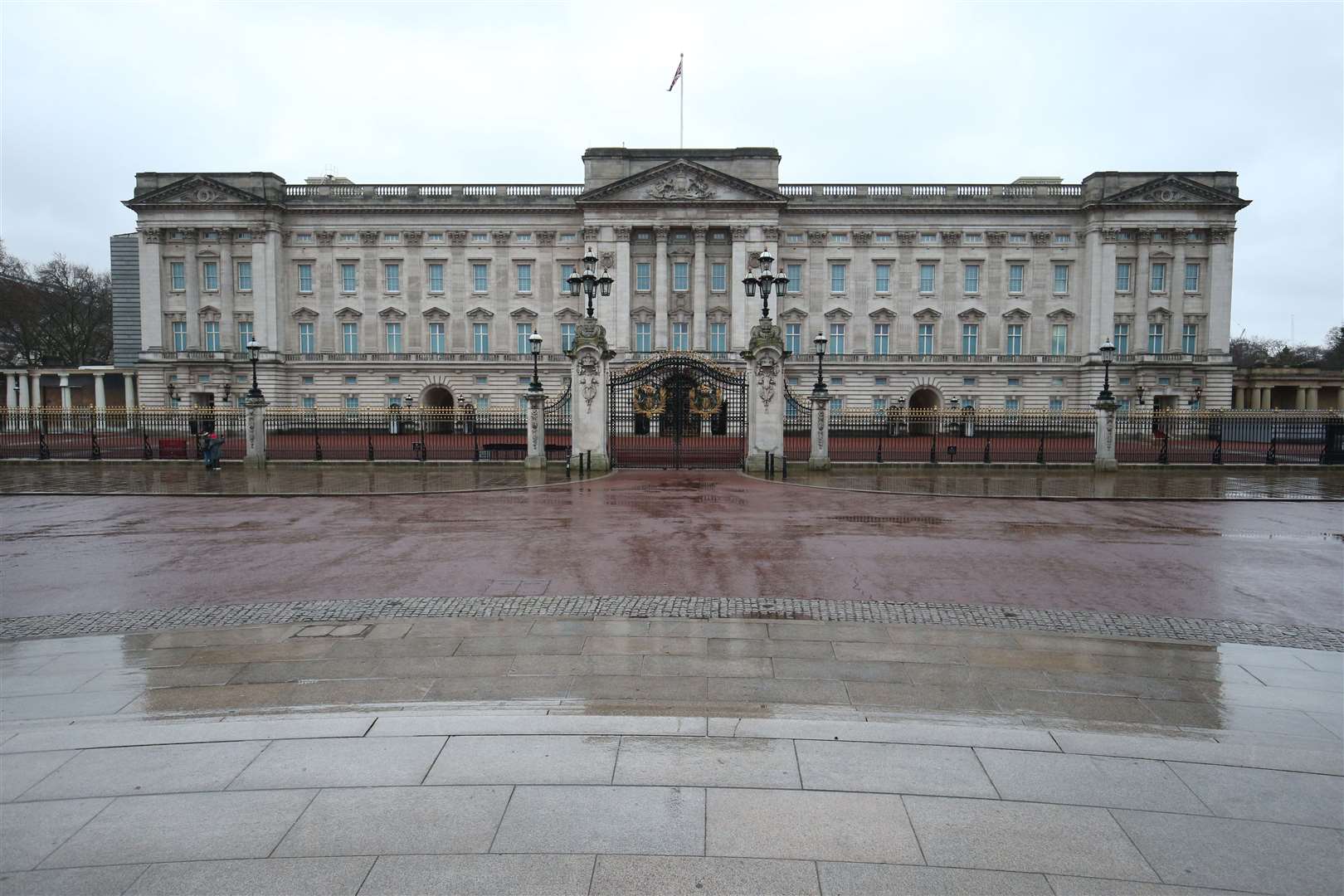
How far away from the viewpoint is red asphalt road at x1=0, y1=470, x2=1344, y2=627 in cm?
897

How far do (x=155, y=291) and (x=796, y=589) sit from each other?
2377 inches

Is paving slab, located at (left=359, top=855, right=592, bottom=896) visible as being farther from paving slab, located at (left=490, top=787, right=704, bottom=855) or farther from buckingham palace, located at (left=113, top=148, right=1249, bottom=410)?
buckingham palace, located at (left=113, top=148, right=1249, bottom=410)

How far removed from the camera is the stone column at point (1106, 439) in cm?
2456

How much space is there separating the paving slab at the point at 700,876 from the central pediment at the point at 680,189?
52.2 m

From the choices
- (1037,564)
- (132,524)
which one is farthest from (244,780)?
(132,524)

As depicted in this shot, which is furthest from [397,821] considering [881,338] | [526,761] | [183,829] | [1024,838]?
[881,338]

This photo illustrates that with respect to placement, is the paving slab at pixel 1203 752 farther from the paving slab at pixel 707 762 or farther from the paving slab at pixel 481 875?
the paving slab at pixel 481 875

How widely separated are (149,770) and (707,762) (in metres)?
3.41

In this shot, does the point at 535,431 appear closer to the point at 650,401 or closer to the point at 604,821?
the point at 650,401

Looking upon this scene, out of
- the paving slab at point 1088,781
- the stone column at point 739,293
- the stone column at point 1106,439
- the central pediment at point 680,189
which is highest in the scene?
the central pediment at point 680,189

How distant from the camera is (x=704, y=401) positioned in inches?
980

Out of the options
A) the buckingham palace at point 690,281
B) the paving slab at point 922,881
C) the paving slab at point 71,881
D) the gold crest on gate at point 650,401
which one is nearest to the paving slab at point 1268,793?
the paving slab at point 922,881

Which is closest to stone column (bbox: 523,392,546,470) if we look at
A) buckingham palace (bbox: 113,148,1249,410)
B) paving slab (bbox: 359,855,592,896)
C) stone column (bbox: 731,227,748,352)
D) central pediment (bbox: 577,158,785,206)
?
paving slab (bbox: 359,855,592,896)

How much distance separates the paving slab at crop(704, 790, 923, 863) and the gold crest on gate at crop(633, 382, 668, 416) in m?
21.0
